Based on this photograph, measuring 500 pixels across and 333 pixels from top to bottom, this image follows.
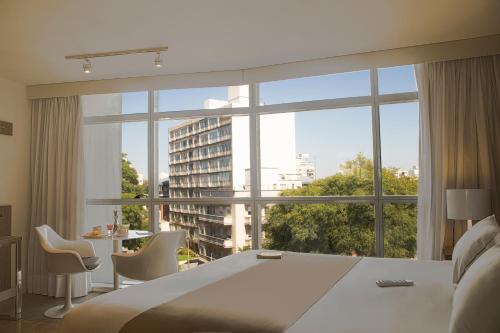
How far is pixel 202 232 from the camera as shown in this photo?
215 inches

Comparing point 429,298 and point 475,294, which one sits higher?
point 475,294

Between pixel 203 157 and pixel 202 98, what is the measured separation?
2.51ft

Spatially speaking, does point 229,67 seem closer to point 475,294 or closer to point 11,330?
point 11,330

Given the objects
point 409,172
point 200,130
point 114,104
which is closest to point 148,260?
point 200,130

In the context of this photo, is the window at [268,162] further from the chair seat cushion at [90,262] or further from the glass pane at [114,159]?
the chair seat cushion at [90,262]

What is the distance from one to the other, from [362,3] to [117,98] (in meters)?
3.67

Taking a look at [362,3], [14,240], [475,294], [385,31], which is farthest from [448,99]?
[14,240]

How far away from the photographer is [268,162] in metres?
5.15

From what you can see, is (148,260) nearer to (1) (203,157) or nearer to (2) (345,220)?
(1) (203,157)

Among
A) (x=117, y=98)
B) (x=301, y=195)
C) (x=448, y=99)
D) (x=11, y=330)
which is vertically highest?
(x=117, y=98)

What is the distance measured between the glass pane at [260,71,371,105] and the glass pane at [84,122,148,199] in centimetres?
182

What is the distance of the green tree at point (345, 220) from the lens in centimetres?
457

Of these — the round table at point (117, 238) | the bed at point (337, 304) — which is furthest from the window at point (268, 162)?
the bed at point (337, 304)

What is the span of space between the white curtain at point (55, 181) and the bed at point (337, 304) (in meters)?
3.25
